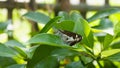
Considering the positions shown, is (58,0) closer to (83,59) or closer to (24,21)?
(24,21)

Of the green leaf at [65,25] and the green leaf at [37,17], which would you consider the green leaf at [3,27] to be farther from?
the green leaf at [65,25]

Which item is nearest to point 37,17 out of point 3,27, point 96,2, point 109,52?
point 3,27

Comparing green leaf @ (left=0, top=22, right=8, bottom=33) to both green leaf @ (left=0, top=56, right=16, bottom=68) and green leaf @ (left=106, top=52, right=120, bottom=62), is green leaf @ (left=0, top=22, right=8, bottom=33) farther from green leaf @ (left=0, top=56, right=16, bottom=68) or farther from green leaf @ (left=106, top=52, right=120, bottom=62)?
green leaf @ (left=106, top=52, right=120, bottom=62)

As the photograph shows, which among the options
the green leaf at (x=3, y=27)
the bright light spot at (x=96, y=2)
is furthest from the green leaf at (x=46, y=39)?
the bright light spot at (x=96, y=2)

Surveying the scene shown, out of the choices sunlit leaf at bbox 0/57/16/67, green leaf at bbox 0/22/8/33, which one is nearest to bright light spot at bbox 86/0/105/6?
green leaf at bbox 0/22/8/33

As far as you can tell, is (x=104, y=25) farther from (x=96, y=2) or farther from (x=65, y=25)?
(x=96, y=2)

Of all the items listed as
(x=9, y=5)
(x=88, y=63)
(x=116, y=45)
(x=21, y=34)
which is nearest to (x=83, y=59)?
(x=88, y=63)
